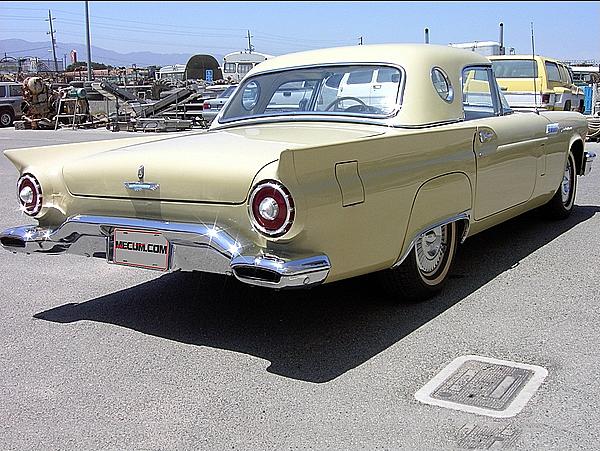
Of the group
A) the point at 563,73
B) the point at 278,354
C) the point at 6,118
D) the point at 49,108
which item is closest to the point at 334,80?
the point at 278,354

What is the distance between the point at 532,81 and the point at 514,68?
0.51 m

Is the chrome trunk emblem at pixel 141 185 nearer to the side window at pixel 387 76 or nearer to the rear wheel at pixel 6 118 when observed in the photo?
the side window at pixel 387 76

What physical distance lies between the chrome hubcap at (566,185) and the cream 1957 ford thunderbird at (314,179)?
120 centimetres

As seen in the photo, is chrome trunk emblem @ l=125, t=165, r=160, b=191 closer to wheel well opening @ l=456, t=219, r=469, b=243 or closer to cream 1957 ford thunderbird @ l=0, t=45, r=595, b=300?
cream 1957 ford thunderbird @ l=0, t=45, r=595, b=300

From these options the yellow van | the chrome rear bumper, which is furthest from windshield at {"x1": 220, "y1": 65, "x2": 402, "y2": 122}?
the yellow van

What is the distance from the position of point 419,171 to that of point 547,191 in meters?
2.56

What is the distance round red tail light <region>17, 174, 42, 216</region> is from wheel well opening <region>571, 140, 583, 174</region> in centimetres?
502

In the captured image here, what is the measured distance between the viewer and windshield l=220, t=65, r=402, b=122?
4.90m

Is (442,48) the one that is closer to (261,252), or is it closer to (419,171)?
(419,171)

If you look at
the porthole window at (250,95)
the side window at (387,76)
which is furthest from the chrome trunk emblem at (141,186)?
the side window at (387,76)

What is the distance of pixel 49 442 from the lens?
3014 mm

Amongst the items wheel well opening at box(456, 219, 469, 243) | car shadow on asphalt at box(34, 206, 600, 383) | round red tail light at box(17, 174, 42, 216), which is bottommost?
car shadow on asphalt at box(34, 206, 600, 383)

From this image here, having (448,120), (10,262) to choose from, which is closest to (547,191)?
(448,120)

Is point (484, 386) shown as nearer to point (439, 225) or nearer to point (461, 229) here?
point (439, 225)
